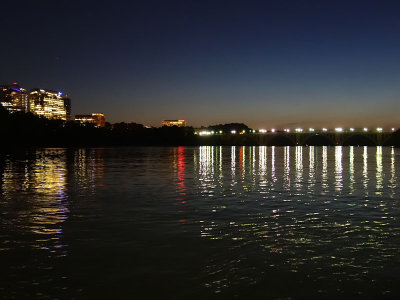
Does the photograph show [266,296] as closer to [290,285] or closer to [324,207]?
[290,285]

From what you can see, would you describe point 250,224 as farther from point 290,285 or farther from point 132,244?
point 290,285

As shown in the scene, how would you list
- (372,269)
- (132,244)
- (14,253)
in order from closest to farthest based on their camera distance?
1. (372,269)
2. (14,253)
3. (132,244)

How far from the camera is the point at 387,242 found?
15.8m

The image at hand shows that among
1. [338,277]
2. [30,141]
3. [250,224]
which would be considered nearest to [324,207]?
[250,224]

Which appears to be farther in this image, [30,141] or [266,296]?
[30,141]

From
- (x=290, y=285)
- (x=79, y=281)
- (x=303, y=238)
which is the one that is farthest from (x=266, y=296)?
(x=303, y=238)

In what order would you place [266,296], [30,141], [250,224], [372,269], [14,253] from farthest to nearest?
Answer: [30,141] → [250,224] → [14,253] → [372,269] → [266,296]

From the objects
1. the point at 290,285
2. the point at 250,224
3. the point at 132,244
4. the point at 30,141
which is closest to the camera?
the point at 290,285

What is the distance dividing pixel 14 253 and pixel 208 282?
23.3 feet

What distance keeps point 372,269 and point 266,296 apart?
4.00m

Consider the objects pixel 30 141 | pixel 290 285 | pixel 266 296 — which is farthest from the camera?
pixel 30 141

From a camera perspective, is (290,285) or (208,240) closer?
(290,285)

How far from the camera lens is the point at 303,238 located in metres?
16.4

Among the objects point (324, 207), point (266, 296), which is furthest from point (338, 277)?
point (324, 207)
